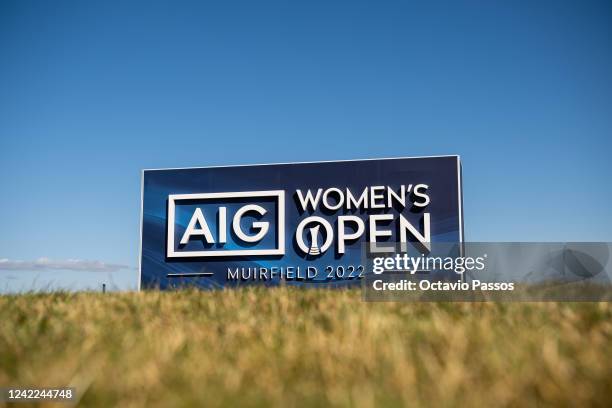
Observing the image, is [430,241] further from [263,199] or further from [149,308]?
[149,308]

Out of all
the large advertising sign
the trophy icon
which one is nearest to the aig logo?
the large advertising sign

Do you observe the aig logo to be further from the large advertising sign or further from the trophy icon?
the trophy icon

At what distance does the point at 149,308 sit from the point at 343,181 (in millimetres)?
12324

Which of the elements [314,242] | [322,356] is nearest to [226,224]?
[314,242]

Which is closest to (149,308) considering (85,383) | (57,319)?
(57,319)

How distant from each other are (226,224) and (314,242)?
3.30 meters

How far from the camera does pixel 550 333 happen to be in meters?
4.69

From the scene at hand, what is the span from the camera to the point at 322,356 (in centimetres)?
393

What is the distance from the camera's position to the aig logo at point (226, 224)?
19.0m

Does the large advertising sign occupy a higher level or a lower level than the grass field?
higher

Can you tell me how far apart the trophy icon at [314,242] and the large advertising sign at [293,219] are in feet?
0.11

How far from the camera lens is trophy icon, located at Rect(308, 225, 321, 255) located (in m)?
18.5

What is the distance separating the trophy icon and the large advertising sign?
35mm

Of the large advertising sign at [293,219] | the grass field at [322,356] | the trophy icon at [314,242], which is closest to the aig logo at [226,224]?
the large advertising sign at [293,219]
